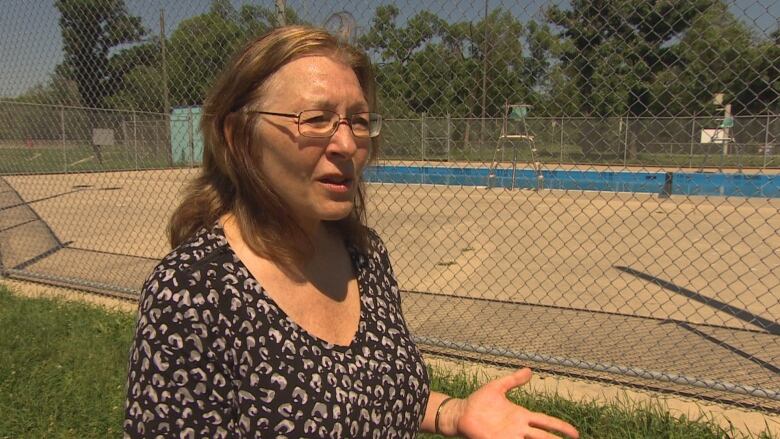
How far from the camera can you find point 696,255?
7359 millimetres

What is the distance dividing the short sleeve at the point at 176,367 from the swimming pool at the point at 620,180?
40.2 feet

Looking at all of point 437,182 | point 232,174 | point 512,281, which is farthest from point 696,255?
point 437,182

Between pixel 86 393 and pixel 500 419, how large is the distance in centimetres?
278

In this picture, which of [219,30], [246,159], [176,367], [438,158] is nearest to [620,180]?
[438,158]

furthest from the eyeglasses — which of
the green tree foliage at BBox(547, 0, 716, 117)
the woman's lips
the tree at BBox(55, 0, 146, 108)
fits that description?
the tree at BBox(55, 0, 146, 108)

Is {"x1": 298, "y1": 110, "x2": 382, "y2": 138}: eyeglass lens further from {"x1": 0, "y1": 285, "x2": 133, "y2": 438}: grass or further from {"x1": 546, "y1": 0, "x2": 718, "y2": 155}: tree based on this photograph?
{"x1": 546, "y1": 0, "x2": 718, "y2": 155}: tree

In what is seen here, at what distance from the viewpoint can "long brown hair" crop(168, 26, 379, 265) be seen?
1.29 m

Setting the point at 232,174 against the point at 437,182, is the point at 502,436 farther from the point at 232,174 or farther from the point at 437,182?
the point at 437,182

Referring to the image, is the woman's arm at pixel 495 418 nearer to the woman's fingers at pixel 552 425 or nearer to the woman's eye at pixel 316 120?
the woman's fingers at pixel 552 425

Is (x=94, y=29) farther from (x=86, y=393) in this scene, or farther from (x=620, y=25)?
(x=620, y=25)

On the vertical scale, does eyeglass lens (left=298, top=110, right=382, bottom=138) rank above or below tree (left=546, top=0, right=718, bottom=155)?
below

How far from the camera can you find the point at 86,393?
10.9 feet

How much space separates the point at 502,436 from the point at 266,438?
0.59m

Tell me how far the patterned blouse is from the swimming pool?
1211 cm
